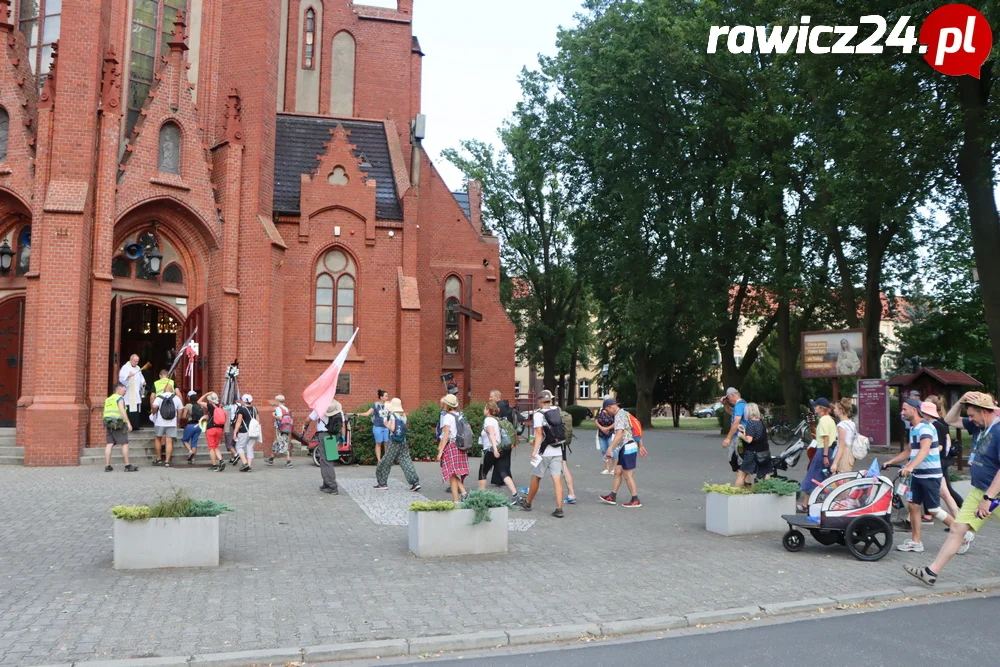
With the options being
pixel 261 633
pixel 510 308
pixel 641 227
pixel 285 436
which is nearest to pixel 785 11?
pixel 641 227

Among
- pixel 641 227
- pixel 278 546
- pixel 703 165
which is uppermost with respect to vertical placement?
pixel 703 165

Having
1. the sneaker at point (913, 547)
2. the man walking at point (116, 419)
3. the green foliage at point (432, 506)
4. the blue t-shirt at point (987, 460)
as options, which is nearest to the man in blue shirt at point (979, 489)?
the blue t-shirt at point (987, 460)

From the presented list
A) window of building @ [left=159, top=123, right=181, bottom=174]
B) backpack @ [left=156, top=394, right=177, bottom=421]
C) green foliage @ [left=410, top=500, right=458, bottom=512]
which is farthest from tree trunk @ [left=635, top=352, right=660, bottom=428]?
green foliage @ [left=410, top=500, right=458, bottom=512]

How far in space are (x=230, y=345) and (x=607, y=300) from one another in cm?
1957

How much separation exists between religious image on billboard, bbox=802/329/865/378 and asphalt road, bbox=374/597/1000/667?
1458 cm

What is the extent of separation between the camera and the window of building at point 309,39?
2769cm

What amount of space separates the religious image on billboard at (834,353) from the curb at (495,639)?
14.0 m

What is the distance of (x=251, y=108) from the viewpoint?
2184cm

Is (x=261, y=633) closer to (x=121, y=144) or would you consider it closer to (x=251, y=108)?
(x=121, y=144)

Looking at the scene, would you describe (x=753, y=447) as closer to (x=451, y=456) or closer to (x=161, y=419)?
(x=451, y=456)

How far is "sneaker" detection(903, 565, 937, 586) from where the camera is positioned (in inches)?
299

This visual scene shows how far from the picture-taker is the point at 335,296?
24.0 meters

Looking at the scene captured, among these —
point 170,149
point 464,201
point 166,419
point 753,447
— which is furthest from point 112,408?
point 464,201

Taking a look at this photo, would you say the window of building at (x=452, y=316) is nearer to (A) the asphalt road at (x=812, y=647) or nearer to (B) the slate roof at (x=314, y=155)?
(B) the slate roof at (x=314, y=155)
